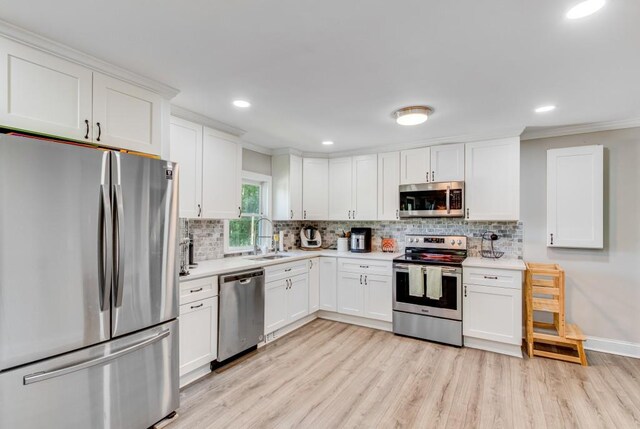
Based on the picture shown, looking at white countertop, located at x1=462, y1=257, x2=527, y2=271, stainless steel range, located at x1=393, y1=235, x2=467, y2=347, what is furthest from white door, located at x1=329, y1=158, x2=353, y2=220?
white countertop, located at x1=462, y1=257, x2=527, y2=271

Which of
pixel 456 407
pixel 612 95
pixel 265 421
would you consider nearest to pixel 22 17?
pixel 265 421

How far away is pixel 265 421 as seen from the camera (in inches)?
83.7

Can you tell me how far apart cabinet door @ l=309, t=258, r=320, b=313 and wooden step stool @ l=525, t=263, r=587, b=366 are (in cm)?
247

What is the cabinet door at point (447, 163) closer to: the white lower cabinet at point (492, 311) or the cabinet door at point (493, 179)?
the cabinet door at point (493, 179)

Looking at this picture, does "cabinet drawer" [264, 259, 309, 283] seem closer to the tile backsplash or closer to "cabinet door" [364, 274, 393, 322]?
the tile backsplash

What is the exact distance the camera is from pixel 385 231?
4539 millimetres

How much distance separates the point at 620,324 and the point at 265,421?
→ 375 cm

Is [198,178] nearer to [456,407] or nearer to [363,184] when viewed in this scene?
[363,184]

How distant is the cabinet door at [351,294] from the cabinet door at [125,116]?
108 inches

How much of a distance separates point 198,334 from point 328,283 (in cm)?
200

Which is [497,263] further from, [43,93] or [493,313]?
[43,93]

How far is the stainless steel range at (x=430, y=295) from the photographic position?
339 centimetres

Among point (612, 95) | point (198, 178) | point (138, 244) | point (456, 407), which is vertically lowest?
point (456, 407)

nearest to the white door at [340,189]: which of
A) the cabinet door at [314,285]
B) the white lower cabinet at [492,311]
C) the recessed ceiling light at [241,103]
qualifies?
the cabinet door at [314,285]
